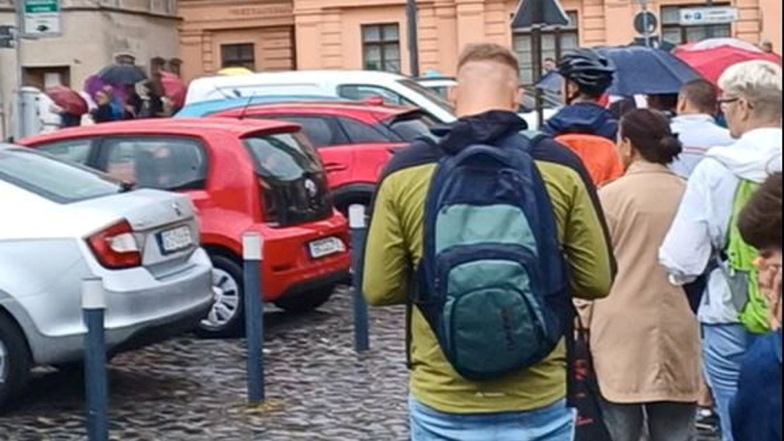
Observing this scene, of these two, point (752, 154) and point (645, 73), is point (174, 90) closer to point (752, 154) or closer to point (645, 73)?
point (645, 73)

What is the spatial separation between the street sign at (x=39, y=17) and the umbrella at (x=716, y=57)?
21.8ft

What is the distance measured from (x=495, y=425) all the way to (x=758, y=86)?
1944 mm

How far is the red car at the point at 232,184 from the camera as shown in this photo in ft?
40.0

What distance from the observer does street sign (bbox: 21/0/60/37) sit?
62.6 feet

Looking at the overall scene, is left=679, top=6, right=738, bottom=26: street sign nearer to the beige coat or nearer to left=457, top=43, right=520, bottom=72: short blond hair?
the beige coat

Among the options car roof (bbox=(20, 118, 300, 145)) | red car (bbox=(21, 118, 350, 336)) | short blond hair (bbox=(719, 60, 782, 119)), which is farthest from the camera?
car roof (bbox=(20, 118, 300, 145))

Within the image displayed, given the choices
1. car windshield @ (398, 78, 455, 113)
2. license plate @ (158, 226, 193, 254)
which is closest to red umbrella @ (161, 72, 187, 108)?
car windshield @ (398, 78, 455, 113)

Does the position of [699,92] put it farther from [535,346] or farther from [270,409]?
[535,346]

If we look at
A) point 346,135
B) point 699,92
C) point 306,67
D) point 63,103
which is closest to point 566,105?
point 699,92

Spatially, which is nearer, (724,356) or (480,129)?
(480,129)

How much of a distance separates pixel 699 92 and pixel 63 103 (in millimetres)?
16307

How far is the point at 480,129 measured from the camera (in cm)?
476

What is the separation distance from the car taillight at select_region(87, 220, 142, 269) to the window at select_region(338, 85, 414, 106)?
1192 centimetres

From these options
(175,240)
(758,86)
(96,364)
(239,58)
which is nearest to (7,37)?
(175,240)
